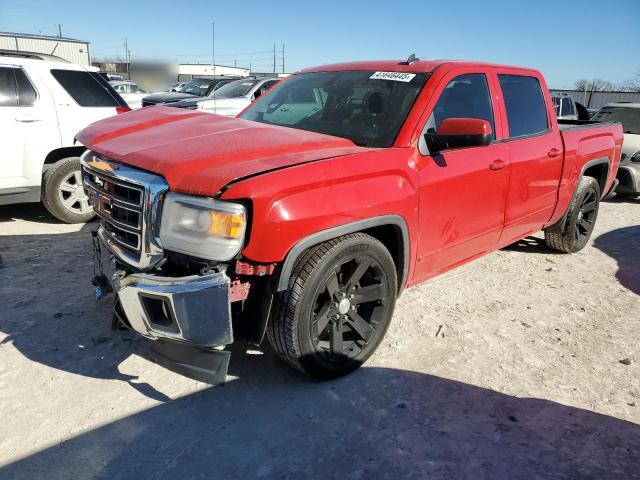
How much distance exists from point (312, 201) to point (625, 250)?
16.5 ft

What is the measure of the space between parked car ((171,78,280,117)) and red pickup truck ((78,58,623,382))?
7143 millimetres

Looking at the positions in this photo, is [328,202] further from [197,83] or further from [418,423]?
[197,83]

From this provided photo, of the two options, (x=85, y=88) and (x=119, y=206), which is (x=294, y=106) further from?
(x=85, y=88)

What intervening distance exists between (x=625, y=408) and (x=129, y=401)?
2.85 m

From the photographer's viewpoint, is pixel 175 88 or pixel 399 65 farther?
pixel 175 88

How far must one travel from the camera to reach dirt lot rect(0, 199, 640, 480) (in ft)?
7.95

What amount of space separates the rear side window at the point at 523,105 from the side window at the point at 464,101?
0.94 feet

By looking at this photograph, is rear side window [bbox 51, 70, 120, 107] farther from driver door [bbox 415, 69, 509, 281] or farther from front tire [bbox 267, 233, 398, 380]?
front tire [bbox 267, 233, 398, 380]

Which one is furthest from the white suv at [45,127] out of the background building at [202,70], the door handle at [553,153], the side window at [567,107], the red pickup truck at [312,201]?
the background building at [202,70]

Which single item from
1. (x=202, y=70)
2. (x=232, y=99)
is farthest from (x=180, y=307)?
(x=202, y=70)

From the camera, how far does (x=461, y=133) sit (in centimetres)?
312

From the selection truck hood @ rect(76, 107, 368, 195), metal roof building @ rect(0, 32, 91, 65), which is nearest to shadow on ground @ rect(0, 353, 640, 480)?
truck hood @ rect(76, 107, 368, 195)

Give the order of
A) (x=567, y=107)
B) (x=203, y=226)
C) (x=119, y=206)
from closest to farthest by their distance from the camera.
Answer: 1. (x=203, y=226)
2. (x=119, y=206)
3. (x=567, y=107)

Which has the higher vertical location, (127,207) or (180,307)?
(127,207)
